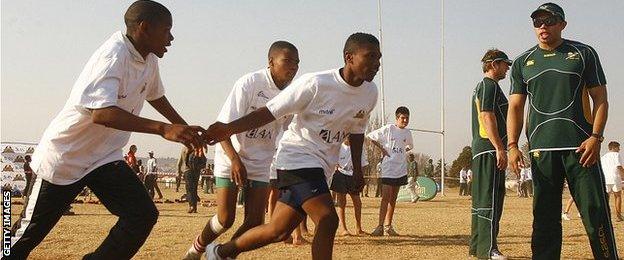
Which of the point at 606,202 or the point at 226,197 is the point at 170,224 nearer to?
the point at 226,197

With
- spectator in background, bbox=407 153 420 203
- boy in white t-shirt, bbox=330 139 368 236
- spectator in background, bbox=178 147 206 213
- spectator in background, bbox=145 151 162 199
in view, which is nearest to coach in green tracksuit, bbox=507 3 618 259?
boy in white t-shirt, bbox=330 139 368 236

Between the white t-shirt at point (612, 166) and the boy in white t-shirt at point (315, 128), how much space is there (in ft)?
46.4

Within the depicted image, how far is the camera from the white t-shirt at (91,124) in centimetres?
444

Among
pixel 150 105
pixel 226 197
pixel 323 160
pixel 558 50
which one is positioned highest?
pixel 558 50

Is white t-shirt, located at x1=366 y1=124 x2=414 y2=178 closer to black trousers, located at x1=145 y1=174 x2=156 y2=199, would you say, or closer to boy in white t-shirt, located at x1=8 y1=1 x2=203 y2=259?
boy in white t-shirt, located at x1=8 y1=1 x2=203 y2=259

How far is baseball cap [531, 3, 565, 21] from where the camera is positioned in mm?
5293

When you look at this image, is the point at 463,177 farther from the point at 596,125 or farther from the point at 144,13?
the point at 144,13

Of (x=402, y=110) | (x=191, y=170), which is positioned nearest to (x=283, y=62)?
(x=402, y=110)

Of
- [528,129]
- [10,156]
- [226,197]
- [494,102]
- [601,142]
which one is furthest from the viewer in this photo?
[10,156]

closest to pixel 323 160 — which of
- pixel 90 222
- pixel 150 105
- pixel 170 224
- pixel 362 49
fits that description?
pixel 362 49

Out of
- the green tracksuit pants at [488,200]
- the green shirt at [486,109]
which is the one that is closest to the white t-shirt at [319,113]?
the green shirt at [486,109]

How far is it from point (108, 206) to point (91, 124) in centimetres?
58

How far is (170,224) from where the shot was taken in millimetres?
13031

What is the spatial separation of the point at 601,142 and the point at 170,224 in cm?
939
